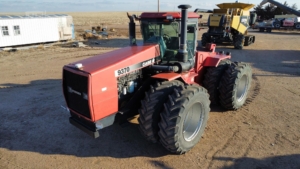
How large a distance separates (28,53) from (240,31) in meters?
15.4

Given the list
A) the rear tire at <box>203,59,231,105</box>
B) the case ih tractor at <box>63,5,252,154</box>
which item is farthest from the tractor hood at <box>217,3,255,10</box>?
the case ih tractor at <box>63,5,252,154</box>

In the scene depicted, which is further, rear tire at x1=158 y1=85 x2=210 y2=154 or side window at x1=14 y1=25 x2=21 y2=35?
side window at x1=14 y1=25 x2=21 y2=35

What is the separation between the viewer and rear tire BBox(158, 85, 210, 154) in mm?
4129

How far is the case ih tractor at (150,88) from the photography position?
13.5 ft

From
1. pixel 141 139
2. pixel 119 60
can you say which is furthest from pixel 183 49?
pixel 141 139

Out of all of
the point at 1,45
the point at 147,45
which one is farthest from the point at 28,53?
the point at 147,45

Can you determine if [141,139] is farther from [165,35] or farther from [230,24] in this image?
[230,24]

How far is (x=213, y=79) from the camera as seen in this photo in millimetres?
6070

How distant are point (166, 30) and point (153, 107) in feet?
6.03

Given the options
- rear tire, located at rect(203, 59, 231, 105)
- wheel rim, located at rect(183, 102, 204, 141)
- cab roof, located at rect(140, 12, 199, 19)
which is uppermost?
cab roof, located at rect(140, 12, 199, 19)

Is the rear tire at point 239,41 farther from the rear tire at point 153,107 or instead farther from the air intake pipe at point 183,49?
the rear tire at point 153,107

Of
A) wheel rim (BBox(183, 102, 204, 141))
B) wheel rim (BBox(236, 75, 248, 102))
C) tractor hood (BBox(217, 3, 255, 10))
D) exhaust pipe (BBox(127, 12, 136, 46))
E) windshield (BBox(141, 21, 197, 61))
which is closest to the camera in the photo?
wheel rim (BBox(183, 102, 204, 141))

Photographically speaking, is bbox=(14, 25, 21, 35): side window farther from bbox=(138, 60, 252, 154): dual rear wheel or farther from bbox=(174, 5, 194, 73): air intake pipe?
bbox=(138, 60, 252, 154): dual rear wheel

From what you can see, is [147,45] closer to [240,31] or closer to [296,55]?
[296,55]
